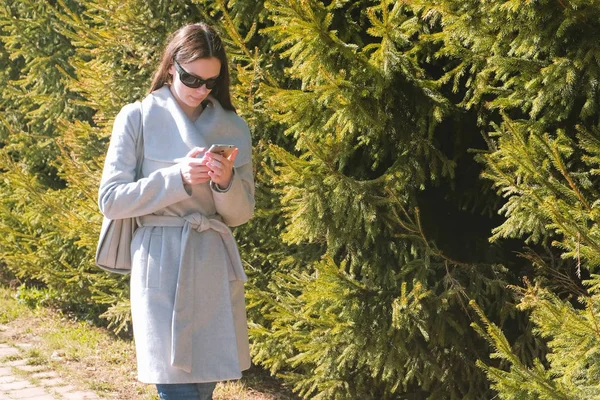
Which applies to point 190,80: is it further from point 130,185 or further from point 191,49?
point 130,185

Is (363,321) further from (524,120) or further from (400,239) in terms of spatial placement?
(524,120)

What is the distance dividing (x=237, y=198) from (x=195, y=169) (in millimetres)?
261

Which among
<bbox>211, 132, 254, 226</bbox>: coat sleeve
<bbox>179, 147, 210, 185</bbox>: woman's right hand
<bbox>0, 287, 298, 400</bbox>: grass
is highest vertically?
<bbox>179, 147, 210, 185</bbox>: woman's right hand

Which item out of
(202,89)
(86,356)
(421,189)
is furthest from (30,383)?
(202,89)

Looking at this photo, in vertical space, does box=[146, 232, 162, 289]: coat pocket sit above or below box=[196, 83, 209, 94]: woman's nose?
below

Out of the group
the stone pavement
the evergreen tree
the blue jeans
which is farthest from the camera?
the stone pavement

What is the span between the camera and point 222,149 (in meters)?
3.30

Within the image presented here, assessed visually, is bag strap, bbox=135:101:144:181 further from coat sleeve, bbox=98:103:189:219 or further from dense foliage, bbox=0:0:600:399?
dense foliage, bbox=0:0:600:399

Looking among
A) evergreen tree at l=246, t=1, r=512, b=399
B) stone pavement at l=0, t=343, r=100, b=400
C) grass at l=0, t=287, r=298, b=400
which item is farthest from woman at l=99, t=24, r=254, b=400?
stone pavement at l=0, t=343, r=100, b=400

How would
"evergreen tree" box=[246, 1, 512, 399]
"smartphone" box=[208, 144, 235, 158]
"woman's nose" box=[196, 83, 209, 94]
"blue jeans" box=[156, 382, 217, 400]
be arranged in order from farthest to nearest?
1. "evergreen tree" box=[246, 1, 512, 399]
2. "woman's nose" box=[196, 83, 209, 94]
3. "blue jeans" box=[156, 382, 217, 400]
4. "smartphone" box=[208, 144, 235, 158]

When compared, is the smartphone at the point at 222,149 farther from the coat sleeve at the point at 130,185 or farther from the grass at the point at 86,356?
the grass at the point at 86,356

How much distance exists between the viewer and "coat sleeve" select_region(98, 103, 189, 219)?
11.0 ft

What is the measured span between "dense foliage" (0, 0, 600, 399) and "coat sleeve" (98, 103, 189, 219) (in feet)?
3.35

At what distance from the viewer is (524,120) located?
3.72 meters
